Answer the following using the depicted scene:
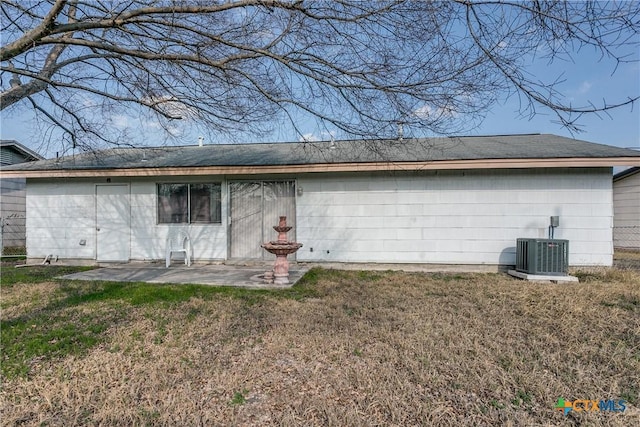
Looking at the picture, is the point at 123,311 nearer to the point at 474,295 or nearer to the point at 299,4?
the point at 299,4

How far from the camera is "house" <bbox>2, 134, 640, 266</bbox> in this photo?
24.6ft

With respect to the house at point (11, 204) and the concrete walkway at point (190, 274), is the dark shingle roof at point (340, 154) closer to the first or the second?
the concrete walkway at point (190, 274)

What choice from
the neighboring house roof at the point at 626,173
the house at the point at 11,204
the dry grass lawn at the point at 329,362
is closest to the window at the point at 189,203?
the dry grass lawn at the point at 329,362

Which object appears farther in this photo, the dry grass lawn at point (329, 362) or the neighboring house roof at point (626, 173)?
the neighboring house roof at point (626, 173)

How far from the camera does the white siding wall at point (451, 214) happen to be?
24.7 ft

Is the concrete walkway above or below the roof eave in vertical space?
below

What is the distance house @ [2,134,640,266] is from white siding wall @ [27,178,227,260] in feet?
0.09

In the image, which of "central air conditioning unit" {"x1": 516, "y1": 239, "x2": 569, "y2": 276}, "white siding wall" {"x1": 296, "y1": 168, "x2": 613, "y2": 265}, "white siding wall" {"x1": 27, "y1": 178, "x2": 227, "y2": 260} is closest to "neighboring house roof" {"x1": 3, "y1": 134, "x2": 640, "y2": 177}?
"white siding wall" {"x1": 296, "y1": 168, "x2": 613, "y2": 265}

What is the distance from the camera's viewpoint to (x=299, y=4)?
2.97 metres

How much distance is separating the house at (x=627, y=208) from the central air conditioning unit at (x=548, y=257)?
29.7 feet

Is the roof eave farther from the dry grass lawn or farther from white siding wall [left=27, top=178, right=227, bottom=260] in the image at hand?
the dry grass lawn

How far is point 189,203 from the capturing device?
8.89 meters

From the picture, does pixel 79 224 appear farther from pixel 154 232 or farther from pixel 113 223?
pixel 154 232

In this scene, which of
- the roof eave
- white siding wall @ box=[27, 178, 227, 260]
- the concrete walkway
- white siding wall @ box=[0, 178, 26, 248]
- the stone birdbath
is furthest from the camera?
white siding wall @ box=[0, 178, 26, 248]
